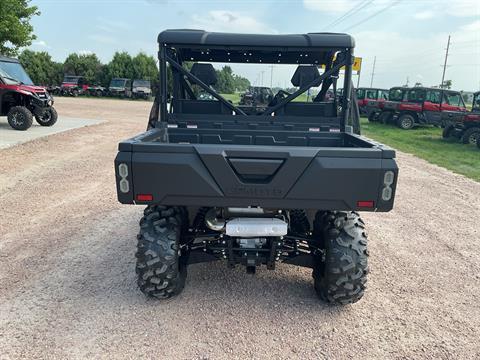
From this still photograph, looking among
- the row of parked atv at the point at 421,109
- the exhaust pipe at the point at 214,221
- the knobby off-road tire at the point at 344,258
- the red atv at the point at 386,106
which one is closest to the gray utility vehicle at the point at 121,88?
the row of parked atv at the point at 421,109

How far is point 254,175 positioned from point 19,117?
1205 cm

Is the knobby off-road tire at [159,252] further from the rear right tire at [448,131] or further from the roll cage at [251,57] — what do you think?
the rear right tire at [448,131]

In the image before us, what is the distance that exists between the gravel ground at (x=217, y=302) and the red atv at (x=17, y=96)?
7.89 m

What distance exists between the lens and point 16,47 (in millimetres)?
19453

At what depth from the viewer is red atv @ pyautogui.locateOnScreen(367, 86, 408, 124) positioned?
66.5 ft

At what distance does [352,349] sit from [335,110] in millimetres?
2400

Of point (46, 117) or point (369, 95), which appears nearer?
point (46, 117)

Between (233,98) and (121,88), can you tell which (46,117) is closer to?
(233,98)

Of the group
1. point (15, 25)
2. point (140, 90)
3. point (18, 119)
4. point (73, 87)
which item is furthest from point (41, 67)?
point (18, 119)

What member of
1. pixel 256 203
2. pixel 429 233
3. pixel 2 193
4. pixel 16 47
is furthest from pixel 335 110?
pixel 16 47

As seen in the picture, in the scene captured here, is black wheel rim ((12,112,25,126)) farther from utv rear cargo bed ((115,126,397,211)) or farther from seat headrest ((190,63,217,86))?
utv rear cargo bed ((115,126,397,211))

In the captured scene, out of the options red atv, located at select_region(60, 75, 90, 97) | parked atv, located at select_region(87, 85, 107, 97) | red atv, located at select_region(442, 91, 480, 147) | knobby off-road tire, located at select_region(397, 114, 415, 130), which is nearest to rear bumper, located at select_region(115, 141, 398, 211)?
red atv, located at select_region(442, 91, 480, 147)

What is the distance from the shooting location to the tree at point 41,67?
42.8 m

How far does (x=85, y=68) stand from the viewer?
44.8 metres
